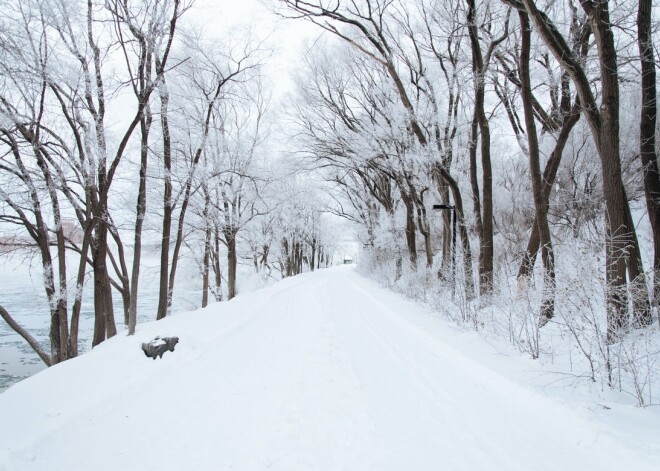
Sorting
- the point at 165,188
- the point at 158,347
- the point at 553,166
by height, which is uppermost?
the point at 165,188

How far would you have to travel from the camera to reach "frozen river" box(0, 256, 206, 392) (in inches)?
479

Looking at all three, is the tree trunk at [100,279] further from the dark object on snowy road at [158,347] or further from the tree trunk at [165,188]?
the dark object on snowy road at [158,347]

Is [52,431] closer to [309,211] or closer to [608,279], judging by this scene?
[608,279]

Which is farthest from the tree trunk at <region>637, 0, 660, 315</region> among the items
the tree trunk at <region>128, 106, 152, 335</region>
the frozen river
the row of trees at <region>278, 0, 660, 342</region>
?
the frozen river

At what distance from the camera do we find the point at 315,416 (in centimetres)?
326

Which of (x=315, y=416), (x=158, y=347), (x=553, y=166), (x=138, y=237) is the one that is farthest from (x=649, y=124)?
(x=138, y=237)

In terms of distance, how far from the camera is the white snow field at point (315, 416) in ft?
8.61

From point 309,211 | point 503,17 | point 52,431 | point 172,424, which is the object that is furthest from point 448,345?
point 309,211

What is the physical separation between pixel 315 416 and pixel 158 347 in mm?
3313

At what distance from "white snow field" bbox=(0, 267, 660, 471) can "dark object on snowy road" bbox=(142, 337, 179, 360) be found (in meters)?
0.12

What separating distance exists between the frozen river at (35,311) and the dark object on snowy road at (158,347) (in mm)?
7379

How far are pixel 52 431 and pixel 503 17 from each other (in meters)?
11.6

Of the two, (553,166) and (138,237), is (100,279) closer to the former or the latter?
(138,237)

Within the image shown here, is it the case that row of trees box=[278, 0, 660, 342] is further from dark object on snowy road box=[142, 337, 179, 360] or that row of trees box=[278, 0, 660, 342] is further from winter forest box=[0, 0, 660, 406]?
dark object on snowy road box=[142, 337, 179, 360]
